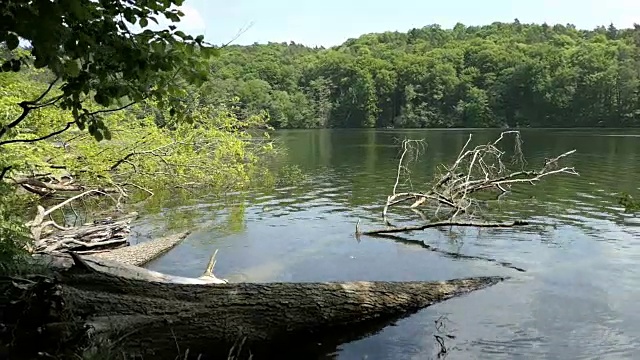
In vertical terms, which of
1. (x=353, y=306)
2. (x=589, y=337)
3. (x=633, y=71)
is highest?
(x=633, y=71)

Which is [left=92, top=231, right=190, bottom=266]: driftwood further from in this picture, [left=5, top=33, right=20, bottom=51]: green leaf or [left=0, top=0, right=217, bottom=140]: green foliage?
[left=5, top=33, right=20, bottom=51]: green leaf

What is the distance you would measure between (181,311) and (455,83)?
118m

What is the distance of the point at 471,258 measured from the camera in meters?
16.1


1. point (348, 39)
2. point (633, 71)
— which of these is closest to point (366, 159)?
point (633, 71)

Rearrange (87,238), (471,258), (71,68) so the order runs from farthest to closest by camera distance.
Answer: (471,258) → (87,238) → (71,68)

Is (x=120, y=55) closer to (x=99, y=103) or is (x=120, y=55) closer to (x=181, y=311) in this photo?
(x=99, y=103)

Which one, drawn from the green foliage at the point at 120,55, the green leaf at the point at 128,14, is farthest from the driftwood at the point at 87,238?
the green leaf at the point at 128,14

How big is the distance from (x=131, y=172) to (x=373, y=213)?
915 cm

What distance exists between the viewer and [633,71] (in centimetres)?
9444

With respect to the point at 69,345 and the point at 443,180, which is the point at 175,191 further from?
the point at 69,345

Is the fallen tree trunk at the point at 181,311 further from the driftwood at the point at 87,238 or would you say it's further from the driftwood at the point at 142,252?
the driftwood at the point at 87,238

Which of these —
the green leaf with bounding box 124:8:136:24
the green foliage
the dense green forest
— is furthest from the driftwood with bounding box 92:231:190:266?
the dense green forest

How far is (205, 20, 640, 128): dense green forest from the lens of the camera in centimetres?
10019

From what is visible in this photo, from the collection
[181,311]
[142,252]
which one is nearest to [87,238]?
[142,252]
